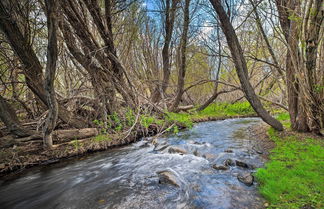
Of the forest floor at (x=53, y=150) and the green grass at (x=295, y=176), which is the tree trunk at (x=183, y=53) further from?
the green grass at (x=295, y=176)

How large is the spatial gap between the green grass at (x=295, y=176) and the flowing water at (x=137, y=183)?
11.7 inches

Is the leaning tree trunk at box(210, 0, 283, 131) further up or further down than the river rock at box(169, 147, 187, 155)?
further up

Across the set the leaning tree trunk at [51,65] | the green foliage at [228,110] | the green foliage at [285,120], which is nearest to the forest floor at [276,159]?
the leaning tree trunk at [51,65]

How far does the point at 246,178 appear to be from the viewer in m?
3.32

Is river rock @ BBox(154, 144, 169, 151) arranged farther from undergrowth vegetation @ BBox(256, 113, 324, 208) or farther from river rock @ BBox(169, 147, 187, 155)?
undergrowth vegetation @ BBox(256, 113, 324, 208)

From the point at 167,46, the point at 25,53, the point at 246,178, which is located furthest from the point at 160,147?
the point at 167,46

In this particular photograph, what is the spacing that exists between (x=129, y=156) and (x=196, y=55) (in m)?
8.27

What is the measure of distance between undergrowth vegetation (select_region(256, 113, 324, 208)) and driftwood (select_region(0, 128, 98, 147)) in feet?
19.0

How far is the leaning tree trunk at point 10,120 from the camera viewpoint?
4.65 m

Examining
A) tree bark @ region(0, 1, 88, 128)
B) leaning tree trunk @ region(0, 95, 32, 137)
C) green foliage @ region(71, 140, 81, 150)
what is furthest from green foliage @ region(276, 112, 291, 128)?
leaning tree trunk @ region(0, 95, 32, 137)

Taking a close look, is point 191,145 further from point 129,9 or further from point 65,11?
point 129,9

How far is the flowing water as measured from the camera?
2967mm

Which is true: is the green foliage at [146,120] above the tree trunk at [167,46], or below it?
below

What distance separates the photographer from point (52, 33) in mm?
3734
